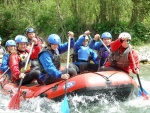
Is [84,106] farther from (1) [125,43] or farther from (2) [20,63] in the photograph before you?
(2) [20,63]

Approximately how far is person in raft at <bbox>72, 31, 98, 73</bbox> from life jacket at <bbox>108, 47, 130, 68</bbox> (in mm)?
1060

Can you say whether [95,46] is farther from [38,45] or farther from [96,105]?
[96,105]

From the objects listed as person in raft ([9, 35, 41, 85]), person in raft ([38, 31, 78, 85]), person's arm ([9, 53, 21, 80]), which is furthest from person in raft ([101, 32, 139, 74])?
person's arm ([9, 53, 21, 80])

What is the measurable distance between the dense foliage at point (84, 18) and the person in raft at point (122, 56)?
30.9 ft

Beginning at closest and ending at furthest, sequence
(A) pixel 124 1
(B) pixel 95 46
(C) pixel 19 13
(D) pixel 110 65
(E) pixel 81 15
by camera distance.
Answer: (D) pixel 110 65
(B) pixel 95 46
(A) pixel 124 1
(E) pixel 81 15
(C) pixel 19 13

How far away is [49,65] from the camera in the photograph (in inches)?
241

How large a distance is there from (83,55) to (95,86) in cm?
203

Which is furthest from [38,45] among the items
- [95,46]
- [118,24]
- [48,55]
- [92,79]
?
[118,24]

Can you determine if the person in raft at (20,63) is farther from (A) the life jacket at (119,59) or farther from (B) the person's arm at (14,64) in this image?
(A) the life jacket at (119,59)

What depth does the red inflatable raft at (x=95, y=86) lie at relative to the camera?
19.0 feet

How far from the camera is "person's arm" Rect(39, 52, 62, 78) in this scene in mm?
6074

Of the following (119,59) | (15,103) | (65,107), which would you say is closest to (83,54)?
(119,59)

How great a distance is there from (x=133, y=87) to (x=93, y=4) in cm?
1185

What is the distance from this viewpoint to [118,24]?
16.9m
